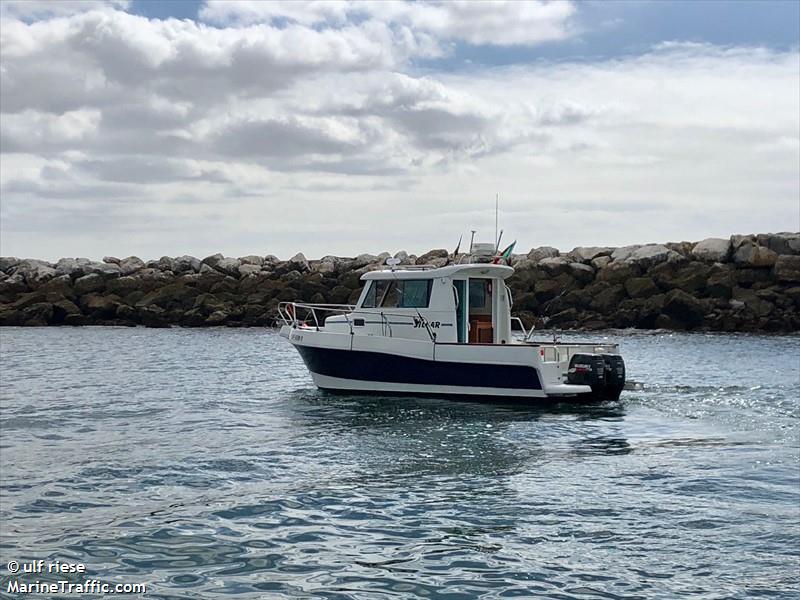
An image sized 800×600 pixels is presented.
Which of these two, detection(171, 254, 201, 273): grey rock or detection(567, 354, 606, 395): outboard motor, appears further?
detection(171, 254, 201, 273): grey rock

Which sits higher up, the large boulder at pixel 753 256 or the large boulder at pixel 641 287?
the large boulder at pixel 753 256

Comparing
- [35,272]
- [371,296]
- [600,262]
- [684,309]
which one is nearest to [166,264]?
[35,272]

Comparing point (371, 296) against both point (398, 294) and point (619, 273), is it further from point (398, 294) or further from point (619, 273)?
point (619, 273)

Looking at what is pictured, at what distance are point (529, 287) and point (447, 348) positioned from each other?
29.2m

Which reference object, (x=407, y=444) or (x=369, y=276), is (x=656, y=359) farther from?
(x=407, y=444)

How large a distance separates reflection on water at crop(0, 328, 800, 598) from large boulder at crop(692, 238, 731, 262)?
93.6ft

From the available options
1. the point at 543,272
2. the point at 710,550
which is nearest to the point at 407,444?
the point at 710,550

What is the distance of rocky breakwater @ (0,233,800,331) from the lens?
4803 centimetres

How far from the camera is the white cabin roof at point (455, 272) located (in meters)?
22.3

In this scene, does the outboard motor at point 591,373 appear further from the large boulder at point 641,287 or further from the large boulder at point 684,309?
the large boulder at point 641,287

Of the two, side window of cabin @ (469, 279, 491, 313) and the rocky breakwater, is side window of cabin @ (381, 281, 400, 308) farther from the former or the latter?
the rocky breakwater
